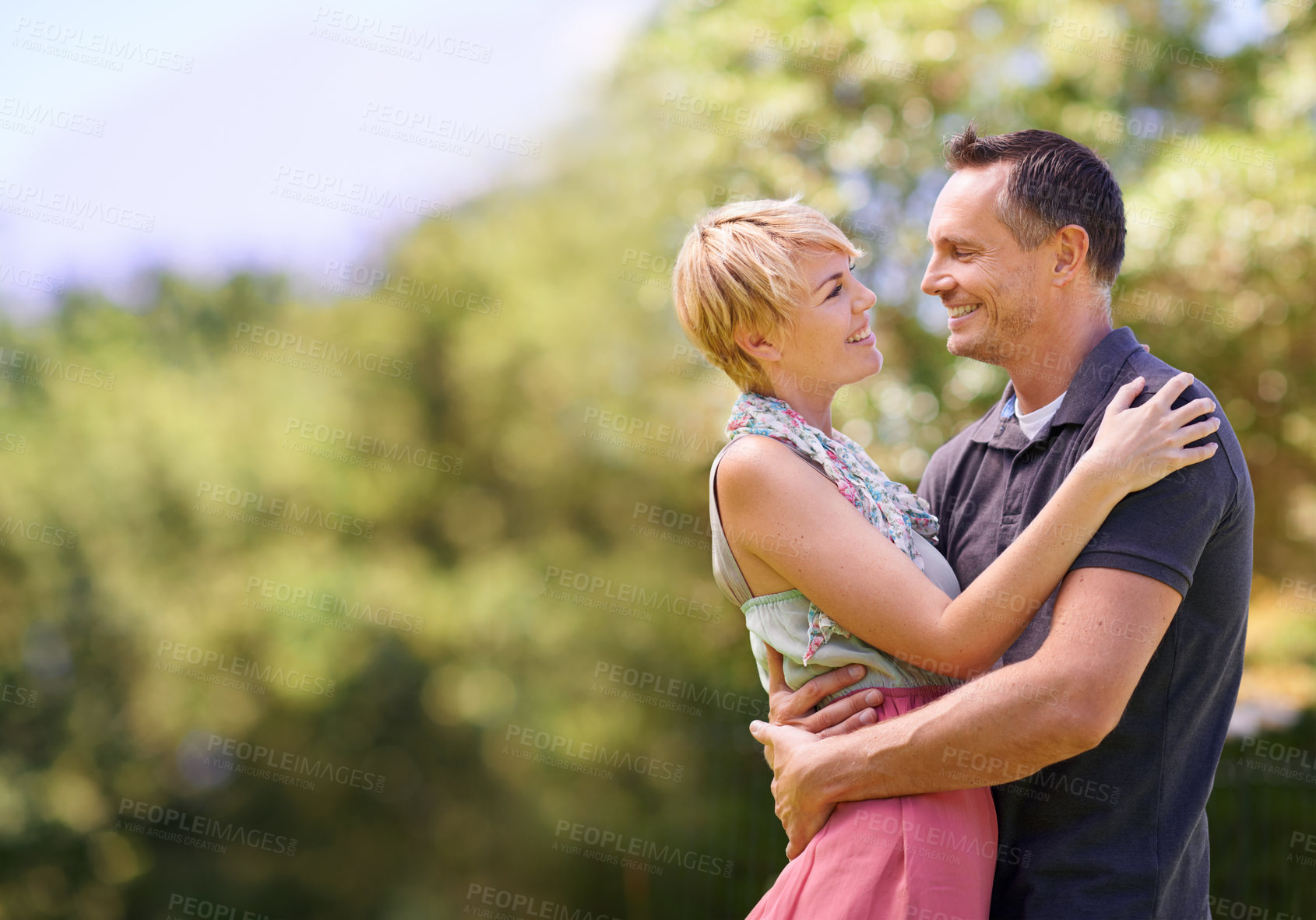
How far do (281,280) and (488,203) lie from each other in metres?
2.44

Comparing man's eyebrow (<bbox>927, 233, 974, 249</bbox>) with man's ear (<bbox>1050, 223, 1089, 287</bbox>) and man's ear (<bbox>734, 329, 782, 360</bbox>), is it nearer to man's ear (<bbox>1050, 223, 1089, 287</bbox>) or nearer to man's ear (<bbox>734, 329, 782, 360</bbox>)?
man's ear (<bbox>1050, 223, 1089, 287</bbox>)

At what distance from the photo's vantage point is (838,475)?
192 cm

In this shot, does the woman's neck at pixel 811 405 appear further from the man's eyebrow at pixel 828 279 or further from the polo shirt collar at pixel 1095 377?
the polo shirt collar at pixel 1095 377

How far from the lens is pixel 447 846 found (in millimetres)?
9445

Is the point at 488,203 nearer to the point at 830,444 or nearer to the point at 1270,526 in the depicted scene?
the point at 1270,526

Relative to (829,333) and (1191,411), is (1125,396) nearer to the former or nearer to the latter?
(1191,411)

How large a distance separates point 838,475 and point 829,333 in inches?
11.2

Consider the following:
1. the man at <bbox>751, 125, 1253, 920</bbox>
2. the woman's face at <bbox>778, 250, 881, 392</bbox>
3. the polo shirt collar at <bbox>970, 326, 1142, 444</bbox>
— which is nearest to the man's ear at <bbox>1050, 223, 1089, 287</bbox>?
the man at <bbox>751, 125, 1253, 920</bbox>

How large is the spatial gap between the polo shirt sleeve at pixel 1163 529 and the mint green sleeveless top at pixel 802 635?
0.37 metres

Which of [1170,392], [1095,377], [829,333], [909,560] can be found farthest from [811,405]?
[1170,392]

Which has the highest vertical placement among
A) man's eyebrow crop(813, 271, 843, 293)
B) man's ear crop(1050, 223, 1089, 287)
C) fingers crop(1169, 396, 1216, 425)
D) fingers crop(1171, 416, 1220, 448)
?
man's ear crop(1050, 223, 1089, 287)

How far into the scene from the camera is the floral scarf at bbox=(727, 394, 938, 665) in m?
1.89

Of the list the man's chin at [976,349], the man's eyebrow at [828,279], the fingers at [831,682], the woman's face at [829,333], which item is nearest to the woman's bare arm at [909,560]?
the fingers at [831,682]

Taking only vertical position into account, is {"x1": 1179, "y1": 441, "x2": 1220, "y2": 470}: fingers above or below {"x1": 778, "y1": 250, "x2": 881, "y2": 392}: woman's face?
below
